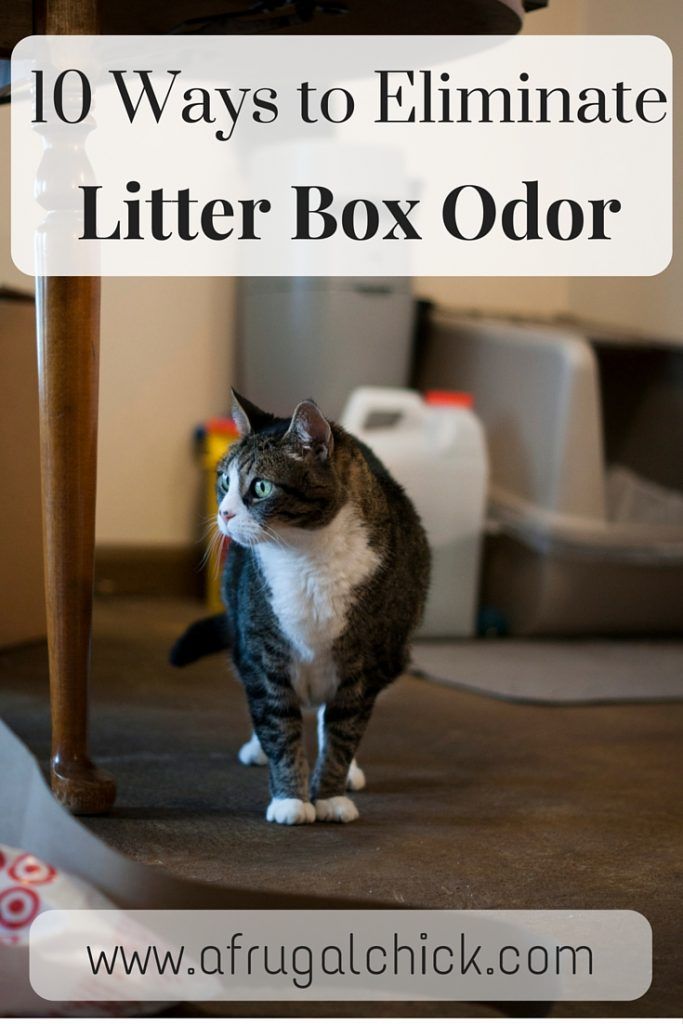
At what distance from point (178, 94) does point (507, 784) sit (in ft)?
3.16

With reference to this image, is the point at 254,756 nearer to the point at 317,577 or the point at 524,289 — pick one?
the point at 317,577

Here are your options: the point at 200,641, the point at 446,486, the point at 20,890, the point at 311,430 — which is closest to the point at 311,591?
the point at 311,430

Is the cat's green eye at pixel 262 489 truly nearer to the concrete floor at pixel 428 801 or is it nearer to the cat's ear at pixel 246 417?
the cat's ear at pixel 246 417

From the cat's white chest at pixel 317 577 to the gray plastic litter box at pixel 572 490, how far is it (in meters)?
1.21

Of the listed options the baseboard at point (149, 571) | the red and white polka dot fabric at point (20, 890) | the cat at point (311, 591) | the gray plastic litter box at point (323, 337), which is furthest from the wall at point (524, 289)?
the red and white polka dot fabric at point (20, 890)

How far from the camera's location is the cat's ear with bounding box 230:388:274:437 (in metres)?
1.20

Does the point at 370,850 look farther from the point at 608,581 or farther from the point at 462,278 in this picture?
the point at 462,278

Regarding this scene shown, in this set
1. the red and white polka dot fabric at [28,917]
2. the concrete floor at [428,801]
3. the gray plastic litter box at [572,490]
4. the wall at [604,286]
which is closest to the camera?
the red and white polka dot fabric at [28,917]

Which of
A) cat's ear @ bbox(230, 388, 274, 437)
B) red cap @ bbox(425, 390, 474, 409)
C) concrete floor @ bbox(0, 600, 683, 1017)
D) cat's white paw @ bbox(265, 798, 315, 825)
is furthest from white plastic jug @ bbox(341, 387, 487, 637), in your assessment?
cat's white paw @ bbox(265, 798, 315, 825)

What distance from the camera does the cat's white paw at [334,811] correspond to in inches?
46.5

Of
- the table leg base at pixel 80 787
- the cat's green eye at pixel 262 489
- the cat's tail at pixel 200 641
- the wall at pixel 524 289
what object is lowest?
the table leg base at pixel 80 787

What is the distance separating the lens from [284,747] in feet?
3.88

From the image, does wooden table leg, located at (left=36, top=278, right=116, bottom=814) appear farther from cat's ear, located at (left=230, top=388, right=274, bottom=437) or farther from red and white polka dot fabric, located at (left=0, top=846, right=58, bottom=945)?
red and white polka dot fabric, located at (left=0, top=846, right=58, bottom=945)

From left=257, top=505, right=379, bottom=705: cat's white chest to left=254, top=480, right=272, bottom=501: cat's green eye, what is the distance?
0.04 meters
